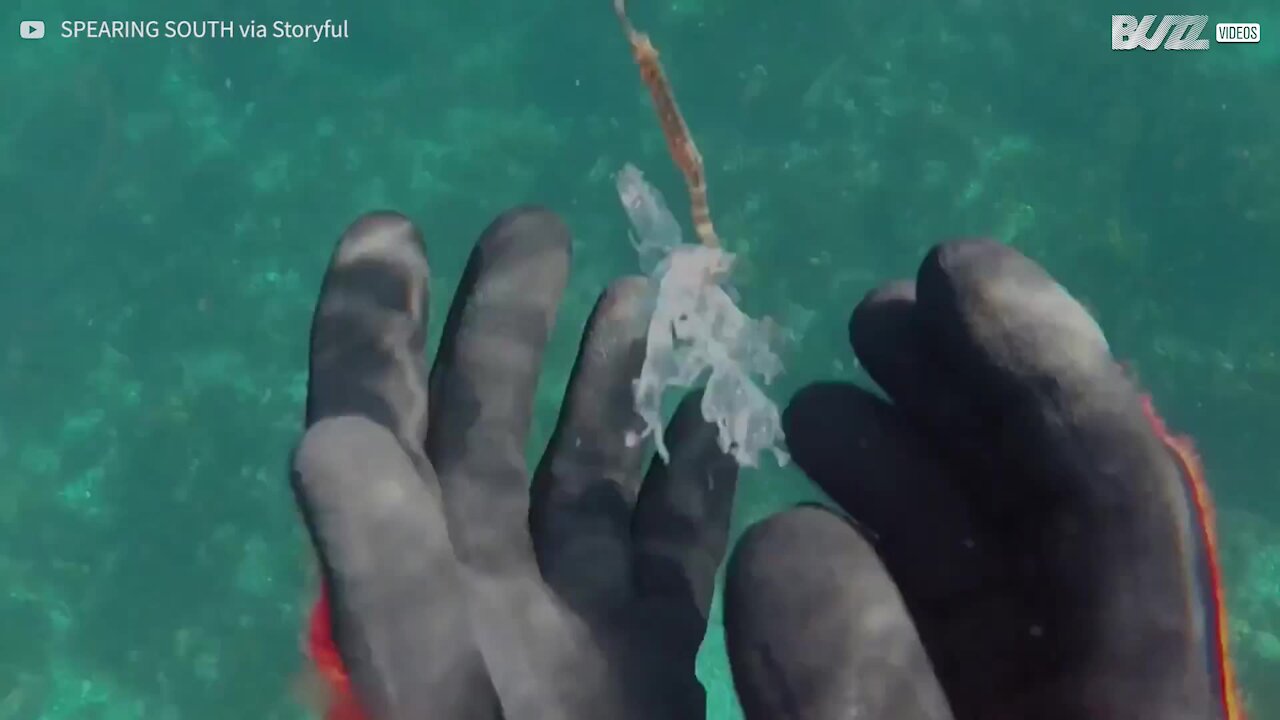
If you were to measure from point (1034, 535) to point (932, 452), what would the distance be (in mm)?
383

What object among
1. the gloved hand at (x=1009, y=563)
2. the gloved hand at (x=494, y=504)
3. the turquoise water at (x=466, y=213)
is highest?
the gloved hand at (x=1009, y=563)

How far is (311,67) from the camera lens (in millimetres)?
21156

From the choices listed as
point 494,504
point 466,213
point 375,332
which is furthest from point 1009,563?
point 466,213

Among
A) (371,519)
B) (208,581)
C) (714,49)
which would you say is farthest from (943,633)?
(714,49)

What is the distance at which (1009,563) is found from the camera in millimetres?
2420

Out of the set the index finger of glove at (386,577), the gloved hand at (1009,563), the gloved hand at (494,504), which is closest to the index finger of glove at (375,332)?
the gloved hand at (494,504)

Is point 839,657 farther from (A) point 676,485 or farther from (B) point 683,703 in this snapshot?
(A) point 676,485

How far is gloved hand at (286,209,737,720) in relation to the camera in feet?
7.61

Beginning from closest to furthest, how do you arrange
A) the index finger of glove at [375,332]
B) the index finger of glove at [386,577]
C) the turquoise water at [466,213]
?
the index finger of glove at [386,577]
the index finger of glove at [375,332]
the turquoise water at [466,213]

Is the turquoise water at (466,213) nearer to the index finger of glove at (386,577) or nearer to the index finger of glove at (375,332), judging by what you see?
the index finger of glove at (375,332)

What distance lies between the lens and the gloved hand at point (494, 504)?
7.61 feet

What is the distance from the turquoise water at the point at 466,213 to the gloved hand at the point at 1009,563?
522 inches

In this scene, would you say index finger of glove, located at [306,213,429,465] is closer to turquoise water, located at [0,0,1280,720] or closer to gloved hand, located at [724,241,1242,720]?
gloved hand, located at [724,241,1242,720]

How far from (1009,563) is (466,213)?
16902 millimetres
